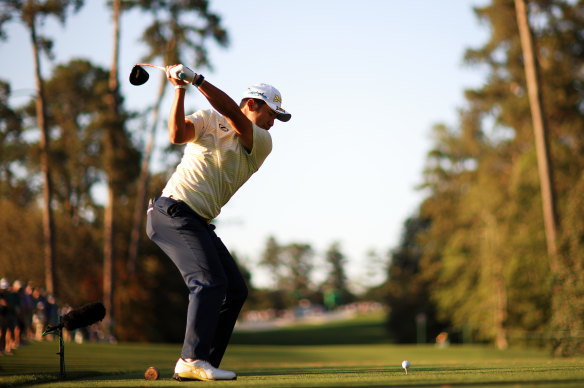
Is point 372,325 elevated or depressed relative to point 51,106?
depressed

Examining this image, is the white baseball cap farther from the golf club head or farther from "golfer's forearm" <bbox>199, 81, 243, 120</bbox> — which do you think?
the golf club head

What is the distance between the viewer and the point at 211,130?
5.39 metres

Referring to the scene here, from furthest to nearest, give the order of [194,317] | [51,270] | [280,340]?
[280,340]
[51,270]
[194,317]

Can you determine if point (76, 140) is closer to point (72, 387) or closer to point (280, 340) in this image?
point (280, 340)

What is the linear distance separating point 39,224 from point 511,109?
24.1 metres

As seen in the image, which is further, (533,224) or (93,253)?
(93,253)

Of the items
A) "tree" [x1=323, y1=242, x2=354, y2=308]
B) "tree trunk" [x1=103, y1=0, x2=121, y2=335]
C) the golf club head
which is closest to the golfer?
the golf club head

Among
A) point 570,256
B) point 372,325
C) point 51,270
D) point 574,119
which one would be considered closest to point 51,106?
point 51,270

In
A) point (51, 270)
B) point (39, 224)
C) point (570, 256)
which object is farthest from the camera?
point (39, 224)

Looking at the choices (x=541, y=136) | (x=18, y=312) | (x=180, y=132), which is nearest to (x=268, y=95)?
(x=180, y=132)

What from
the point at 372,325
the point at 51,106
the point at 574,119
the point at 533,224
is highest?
the point at 51,106

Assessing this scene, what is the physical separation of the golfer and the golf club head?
0.91 meters

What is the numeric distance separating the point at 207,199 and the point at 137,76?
1398 mm

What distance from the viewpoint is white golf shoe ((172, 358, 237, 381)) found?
5086mm
